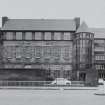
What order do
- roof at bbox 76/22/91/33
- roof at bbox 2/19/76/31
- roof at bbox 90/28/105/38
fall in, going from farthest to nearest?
roof at bbox 90/28/105/38 → roof at bbox 2/19/76/31 → roof at bbox 76/22/91/33

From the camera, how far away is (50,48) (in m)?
71.4

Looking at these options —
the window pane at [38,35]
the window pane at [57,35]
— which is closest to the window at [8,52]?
the window pane at [38,35]

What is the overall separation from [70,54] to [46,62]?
5.93 metres

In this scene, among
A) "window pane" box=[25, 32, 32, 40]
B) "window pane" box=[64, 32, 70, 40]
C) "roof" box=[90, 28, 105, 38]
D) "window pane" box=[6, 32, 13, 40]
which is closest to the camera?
"window pane" box=[64, 32, 70, 40]

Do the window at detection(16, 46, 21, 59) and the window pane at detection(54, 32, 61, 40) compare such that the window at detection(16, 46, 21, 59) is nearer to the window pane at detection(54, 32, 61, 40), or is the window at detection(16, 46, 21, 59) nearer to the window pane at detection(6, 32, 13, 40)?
the window pane at detection(6, 32, 13, 40)

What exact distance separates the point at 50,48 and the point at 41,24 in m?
7.43

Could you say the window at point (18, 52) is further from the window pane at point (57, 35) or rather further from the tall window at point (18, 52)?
the window pane at point (57, 35)

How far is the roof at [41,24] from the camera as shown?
73188 millimetres

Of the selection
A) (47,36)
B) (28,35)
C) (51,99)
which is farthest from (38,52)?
(51,99)

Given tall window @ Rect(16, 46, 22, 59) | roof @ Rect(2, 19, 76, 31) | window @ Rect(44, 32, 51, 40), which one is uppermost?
roof @ Rect(2, 19, 76, 31)

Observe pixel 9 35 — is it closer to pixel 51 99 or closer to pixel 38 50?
pixel 38 50

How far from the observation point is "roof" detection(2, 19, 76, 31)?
73.2 metres

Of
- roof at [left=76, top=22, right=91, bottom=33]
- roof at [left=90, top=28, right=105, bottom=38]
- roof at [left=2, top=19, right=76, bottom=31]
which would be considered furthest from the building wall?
roof at [left=90, top=28, right=105, bottom=38]

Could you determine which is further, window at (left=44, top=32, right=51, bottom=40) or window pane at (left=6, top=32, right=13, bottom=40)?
window pane at (left=6, top=32, right=13, bottom=40)
